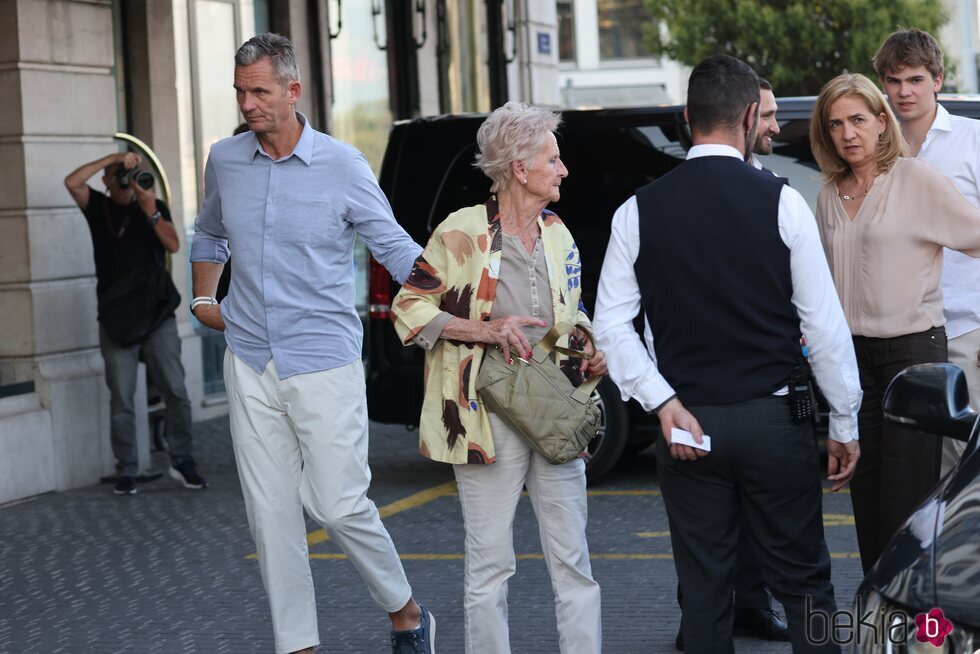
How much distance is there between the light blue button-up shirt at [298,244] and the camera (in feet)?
16.2

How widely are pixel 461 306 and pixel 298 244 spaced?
619 millimetres

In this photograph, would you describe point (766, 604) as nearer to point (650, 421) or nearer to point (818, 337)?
point (818, 337)

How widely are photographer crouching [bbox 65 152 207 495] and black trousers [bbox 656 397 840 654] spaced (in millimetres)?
5602

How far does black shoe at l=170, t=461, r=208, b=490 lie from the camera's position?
923 cm

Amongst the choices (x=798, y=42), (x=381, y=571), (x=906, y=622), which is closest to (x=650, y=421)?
(x=381, y=571)

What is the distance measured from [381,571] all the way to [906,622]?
2.48 meters

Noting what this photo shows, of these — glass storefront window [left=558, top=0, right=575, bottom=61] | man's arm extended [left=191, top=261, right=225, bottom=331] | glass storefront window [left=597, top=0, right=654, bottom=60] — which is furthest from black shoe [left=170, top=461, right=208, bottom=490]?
glass storefront window [left=597, top=0, right=654, bottom=60]

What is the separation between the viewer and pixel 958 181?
214 inches

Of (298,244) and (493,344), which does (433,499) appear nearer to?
(298,244)

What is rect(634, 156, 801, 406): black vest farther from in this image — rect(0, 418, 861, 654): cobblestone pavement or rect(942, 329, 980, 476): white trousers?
rect(0, 418, 861, 654): cobblestone pavement

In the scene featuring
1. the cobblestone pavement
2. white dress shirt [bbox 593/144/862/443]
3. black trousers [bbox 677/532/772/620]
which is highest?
white dress shirt [bbox 593/144/862/443]

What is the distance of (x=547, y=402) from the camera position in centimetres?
456

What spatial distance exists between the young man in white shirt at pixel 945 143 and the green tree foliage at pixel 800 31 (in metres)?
25.9

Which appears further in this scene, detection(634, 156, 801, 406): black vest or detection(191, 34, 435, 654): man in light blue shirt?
detection(191, 34, 435, 654): man in light blue shirt
